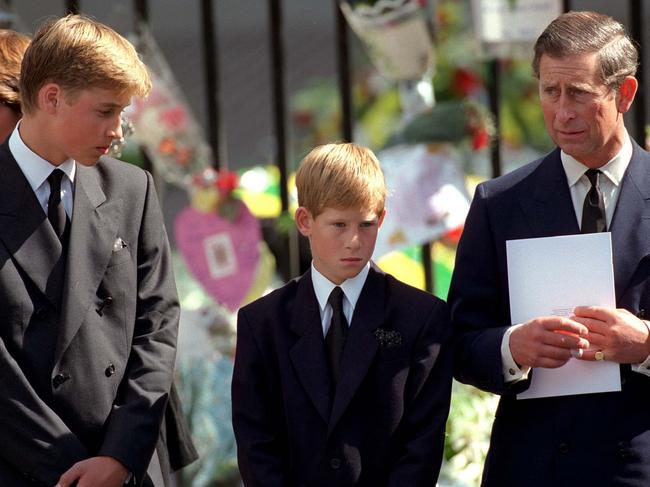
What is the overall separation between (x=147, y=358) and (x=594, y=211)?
3.34 feet

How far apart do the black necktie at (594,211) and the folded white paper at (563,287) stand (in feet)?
0.30

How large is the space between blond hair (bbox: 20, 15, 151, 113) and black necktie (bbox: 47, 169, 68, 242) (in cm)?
16

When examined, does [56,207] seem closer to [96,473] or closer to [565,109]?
[96,473]

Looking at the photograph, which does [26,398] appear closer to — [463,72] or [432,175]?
[432,175]

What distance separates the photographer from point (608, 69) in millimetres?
2568

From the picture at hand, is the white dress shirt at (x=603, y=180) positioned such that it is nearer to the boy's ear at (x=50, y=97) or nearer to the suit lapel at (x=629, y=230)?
the suit lapel at (x=629, y=230)

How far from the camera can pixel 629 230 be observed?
8.44 feet

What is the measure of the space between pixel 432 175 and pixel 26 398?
6.81 ft

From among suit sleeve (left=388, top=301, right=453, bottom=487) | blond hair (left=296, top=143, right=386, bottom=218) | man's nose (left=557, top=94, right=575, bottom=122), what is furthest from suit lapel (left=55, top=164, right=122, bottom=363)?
man's nose (left=557, top=94, right=575, bottom=122)

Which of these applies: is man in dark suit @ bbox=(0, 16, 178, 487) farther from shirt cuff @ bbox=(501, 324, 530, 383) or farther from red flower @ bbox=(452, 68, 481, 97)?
red flower @ bbox=(452, 68, 481, 97)

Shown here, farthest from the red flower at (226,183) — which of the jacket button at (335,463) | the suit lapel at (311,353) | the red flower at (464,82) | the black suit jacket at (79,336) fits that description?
the jacket button at (335,463)

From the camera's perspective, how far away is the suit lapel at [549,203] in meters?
2.62

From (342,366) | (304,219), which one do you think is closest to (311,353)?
(342,366)

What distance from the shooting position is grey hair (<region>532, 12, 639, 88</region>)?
8.41 ft
